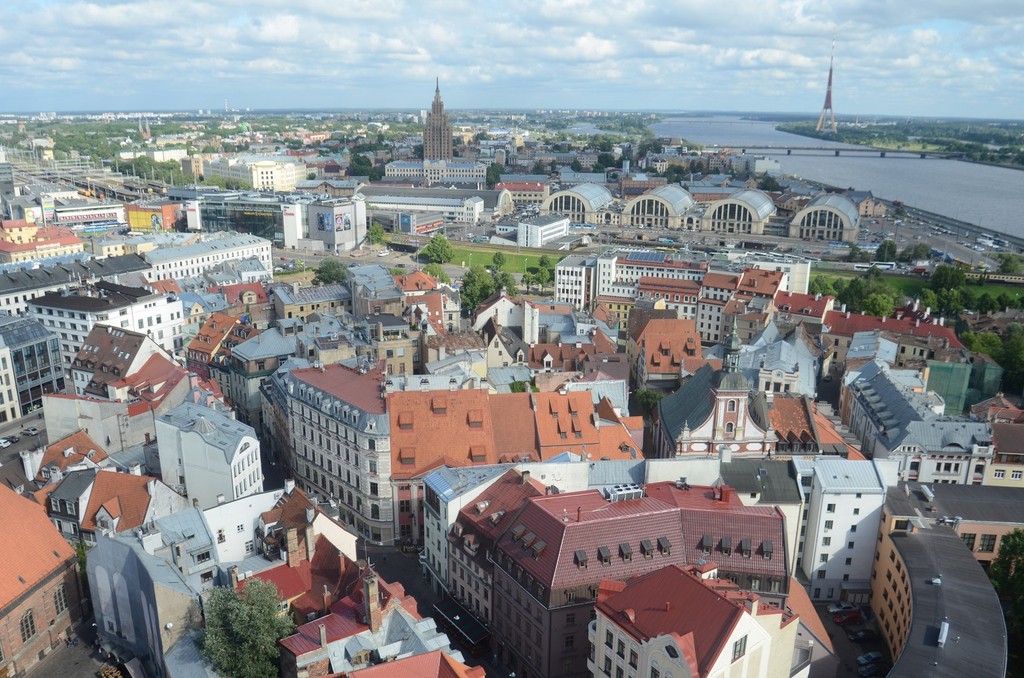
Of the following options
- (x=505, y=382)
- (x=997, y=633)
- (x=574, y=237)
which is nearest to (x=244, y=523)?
(x=505, y=382)

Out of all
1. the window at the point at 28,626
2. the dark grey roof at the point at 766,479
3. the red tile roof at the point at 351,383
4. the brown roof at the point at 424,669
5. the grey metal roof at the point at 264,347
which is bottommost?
the window at the point at 28,626

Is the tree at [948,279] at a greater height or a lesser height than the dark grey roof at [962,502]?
greater

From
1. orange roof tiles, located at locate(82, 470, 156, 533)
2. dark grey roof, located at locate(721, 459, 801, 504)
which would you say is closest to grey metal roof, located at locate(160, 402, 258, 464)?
orange roof tiles, located at locate(82, 470, 156, 533)

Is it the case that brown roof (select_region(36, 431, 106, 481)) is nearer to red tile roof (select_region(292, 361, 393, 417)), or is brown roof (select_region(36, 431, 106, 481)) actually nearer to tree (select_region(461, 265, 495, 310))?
red tile roof (select_region(292, 361, 393, 417))

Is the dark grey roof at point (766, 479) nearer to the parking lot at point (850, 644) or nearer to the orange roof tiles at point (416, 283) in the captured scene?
the parking lot at point (850, 644)

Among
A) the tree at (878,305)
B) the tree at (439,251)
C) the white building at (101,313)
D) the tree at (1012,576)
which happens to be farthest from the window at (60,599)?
the tree at (439,251)

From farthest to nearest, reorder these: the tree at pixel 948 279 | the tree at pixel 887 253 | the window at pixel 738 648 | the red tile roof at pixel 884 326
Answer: the tree at pixel 887 253 → the tree at pixel 948 279 → the red tile roof at pixel 884 326 → the window at pixel 738 648
